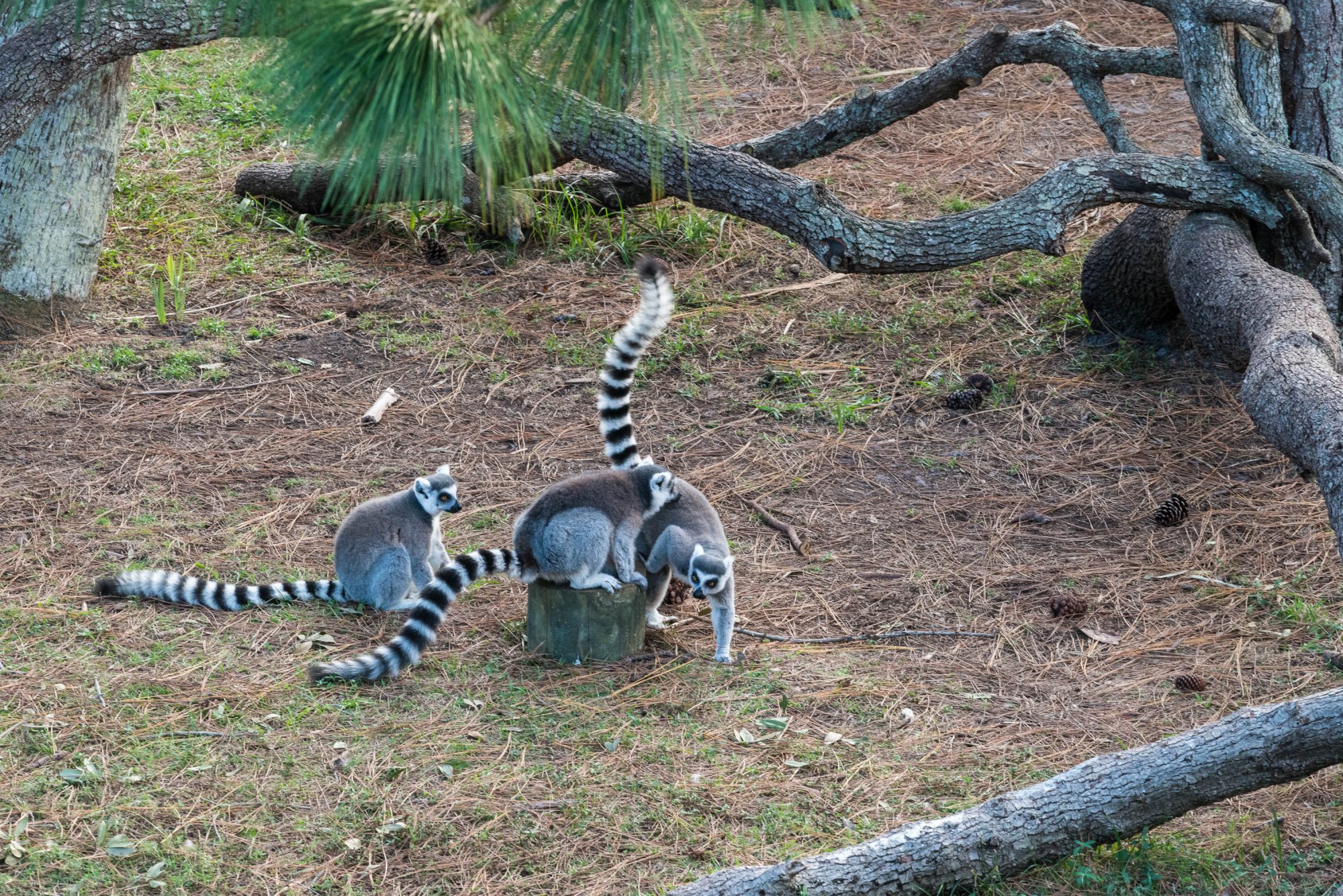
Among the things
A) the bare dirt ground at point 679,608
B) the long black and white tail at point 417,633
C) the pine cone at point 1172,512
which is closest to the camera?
the bare dirt ground at point 679,608

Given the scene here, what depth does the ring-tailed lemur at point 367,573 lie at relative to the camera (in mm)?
4586

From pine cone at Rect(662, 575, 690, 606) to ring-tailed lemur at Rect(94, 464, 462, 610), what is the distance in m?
0.90

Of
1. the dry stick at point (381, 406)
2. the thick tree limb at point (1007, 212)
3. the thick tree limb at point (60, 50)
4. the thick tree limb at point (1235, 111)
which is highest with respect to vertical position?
the thick tree limb at point (60, 50)

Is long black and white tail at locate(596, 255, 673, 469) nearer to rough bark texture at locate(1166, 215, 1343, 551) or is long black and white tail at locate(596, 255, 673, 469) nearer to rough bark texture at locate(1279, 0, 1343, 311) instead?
rough bark texture at locate(1166, 215, 1343, 551)

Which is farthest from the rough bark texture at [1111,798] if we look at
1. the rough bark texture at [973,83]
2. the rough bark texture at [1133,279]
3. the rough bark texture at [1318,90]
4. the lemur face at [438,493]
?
the rough bark texture at [973,83]

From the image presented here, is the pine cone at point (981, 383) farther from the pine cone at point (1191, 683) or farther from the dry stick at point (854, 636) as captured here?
the pine cone at point (1191, 683)

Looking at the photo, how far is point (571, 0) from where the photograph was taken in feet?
6.34

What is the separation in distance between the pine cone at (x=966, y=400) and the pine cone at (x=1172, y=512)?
1.21 metres

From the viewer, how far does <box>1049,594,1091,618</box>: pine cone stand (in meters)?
4.61

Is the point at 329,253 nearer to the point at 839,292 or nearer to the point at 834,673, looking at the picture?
the point at 839,292

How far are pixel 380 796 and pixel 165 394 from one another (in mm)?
3381

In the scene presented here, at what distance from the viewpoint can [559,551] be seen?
4.34 meters

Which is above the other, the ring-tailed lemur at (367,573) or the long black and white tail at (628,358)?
the long black and white tail at (628,358)

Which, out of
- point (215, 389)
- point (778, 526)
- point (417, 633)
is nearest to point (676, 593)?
point (778, 526)
